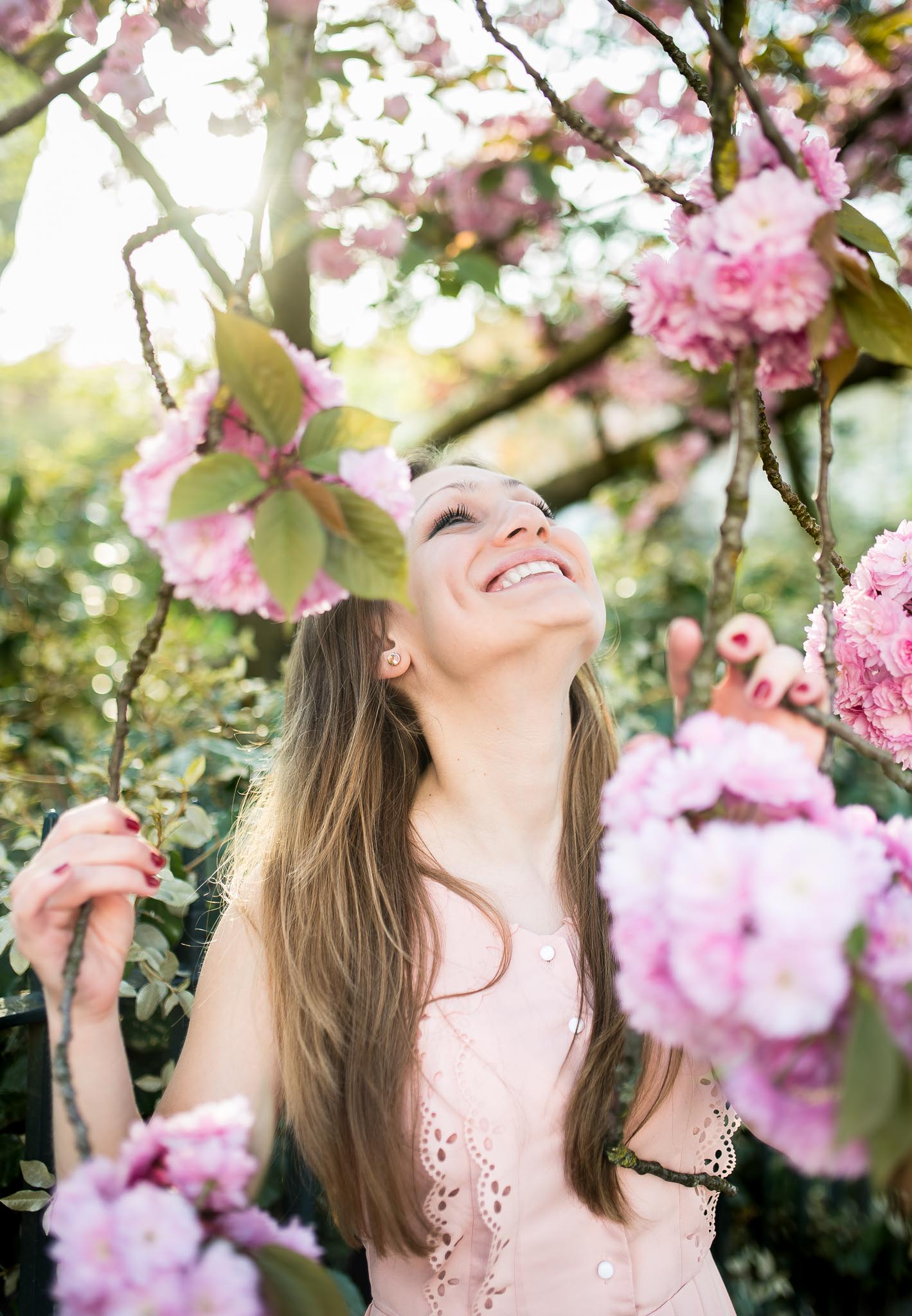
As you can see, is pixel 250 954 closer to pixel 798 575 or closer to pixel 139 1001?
pixel 139 1001

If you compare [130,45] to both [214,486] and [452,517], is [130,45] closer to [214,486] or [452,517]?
[452,517]

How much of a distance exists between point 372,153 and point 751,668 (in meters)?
2.59

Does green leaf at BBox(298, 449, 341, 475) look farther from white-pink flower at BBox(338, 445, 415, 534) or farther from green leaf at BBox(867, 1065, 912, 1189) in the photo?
green leaf at BBox(867, 1065, 912, 1189)

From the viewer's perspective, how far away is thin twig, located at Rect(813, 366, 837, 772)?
81cm

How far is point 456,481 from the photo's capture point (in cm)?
179

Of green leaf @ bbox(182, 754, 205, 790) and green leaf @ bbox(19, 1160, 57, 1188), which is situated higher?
green leaf @ bbox(182, 754, 205, 790)

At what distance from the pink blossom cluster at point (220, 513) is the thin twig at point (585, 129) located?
0.35 meters

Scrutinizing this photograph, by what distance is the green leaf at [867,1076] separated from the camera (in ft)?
1.79

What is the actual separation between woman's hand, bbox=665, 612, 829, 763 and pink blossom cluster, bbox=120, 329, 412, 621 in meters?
0.29

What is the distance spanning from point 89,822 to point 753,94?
2.83 feet

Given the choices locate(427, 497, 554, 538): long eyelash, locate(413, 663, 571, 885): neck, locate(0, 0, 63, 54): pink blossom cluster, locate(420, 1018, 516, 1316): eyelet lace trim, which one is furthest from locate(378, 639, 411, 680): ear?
locate(0, 0, 63, 54): pink blossom cluster

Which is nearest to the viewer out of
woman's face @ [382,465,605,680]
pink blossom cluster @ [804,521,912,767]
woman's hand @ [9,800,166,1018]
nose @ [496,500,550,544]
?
woman's hand @ [9,800,166,1018]

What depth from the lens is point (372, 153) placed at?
281 centimetres

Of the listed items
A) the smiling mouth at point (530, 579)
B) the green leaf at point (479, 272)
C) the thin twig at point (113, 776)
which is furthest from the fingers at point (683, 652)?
the green leaf at point (479, 272)
